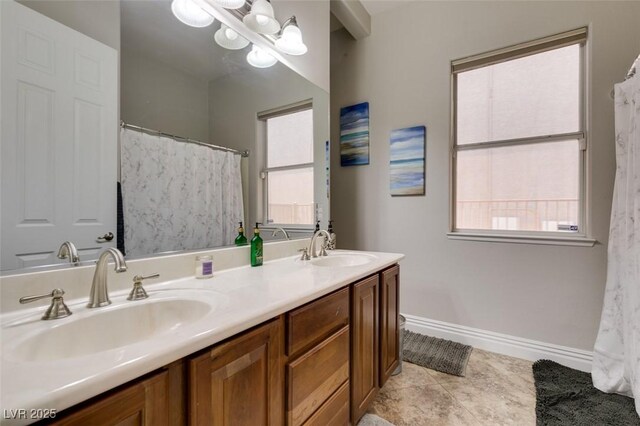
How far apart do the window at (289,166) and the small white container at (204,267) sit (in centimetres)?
55

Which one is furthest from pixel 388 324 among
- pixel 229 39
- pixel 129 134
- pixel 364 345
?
pixel 229 39

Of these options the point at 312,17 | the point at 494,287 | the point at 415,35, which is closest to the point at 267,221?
the point at 312,17

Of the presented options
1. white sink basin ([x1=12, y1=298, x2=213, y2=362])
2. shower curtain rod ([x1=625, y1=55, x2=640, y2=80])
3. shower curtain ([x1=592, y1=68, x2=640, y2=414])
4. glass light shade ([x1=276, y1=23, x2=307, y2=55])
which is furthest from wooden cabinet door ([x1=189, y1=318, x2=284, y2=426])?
shower curtain rod ([x1=625, y1=55, x2=640, y2=80])

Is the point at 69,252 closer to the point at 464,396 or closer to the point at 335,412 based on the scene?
the point at 335,412

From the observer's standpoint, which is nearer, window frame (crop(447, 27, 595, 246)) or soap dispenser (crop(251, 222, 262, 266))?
soap dispenser (crop(251, 222, 262, 266))

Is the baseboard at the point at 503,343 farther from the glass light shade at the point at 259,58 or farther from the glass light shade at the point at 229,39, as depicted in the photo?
the glass light shade at the point at 229,39

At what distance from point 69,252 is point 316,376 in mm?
980

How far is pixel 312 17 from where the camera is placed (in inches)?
84.9

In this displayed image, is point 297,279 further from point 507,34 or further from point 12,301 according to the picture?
point 507,34

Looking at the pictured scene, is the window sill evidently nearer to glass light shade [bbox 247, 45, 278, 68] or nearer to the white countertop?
the white countertop

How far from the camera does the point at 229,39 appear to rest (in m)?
1.51

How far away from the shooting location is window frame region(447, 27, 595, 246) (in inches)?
78.2

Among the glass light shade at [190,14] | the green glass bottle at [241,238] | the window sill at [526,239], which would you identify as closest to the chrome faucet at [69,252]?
the green glass bottle at [241,238]

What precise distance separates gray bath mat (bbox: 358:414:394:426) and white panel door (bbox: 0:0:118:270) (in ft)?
4.96
